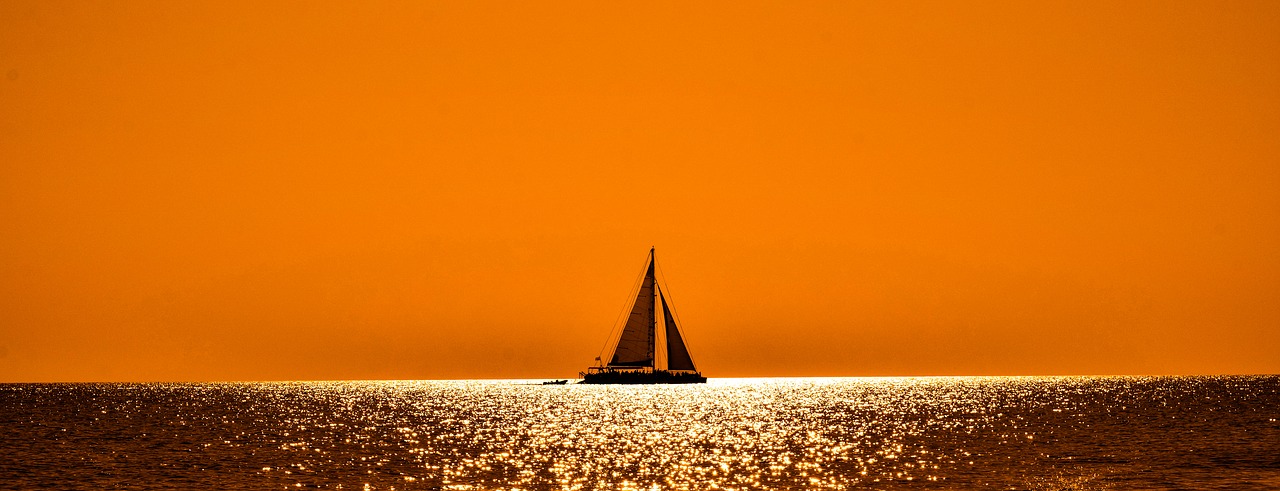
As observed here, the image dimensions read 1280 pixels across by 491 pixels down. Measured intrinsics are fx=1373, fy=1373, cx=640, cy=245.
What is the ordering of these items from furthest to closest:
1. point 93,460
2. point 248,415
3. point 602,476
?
point 248,415
point 93,460
point 602,476

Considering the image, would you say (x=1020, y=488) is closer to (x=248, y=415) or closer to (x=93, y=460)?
(x=93, y=460)

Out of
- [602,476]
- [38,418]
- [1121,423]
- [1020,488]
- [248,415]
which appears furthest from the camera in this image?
[248,415]

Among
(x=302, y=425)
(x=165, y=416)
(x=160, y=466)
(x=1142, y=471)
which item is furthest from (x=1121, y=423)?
(x=165, y=416)

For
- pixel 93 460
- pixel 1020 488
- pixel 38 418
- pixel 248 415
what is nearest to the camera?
pixel 1020 488

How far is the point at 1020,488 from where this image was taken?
64.1 meters

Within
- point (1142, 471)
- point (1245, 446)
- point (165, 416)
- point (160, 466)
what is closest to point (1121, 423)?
point (1245, 446)

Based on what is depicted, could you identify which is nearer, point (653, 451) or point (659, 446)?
point (653, 451)

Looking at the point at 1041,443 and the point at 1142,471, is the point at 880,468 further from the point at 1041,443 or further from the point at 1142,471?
the point at 1041,443

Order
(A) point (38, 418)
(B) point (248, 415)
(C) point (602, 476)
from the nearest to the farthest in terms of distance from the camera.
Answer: (C) point (602, 476)
(A) point (38, 418)
(B) point (248, 415)

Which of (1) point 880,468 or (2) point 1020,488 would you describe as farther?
(1) point 880,468

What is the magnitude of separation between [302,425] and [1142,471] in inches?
3145

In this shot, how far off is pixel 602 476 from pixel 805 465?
1267 centimetres

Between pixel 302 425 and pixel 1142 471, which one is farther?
pixel 302 425

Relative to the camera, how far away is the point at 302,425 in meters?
128
